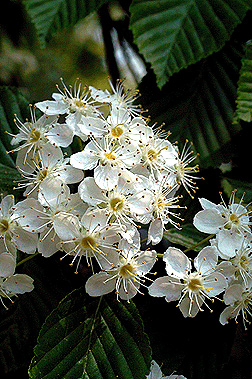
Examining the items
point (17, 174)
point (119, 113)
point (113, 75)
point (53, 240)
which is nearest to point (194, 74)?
point (113, 75)

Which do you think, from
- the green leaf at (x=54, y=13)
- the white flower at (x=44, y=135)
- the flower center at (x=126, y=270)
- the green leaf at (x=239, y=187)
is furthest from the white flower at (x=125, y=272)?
the green leaf at (x=54, y=13)

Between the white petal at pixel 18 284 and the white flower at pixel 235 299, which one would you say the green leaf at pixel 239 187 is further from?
the white petal at pixel 18 284

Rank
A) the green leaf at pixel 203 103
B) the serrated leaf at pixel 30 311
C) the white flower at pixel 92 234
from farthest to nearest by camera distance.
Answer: the green leaf at pixel 203 103
the serrated leaf at pixel 30 311
the white flower at pixel 92 234

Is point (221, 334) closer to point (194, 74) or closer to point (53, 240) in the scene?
point (53, 240)

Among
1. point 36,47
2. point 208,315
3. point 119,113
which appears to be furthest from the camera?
point 36,47

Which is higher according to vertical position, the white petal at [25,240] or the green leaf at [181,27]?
the green leaf at [181,27]

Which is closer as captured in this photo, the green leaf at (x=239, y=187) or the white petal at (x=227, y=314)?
the white petal at (x=227, y=314)

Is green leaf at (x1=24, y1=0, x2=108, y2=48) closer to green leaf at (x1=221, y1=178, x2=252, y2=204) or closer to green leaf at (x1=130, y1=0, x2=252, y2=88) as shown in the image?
green leaf at (x1=130, y1=0, x2=252, y2=88)

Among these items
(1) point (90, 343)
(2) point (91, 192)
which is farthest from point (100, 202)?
(1) point (90, 343)
